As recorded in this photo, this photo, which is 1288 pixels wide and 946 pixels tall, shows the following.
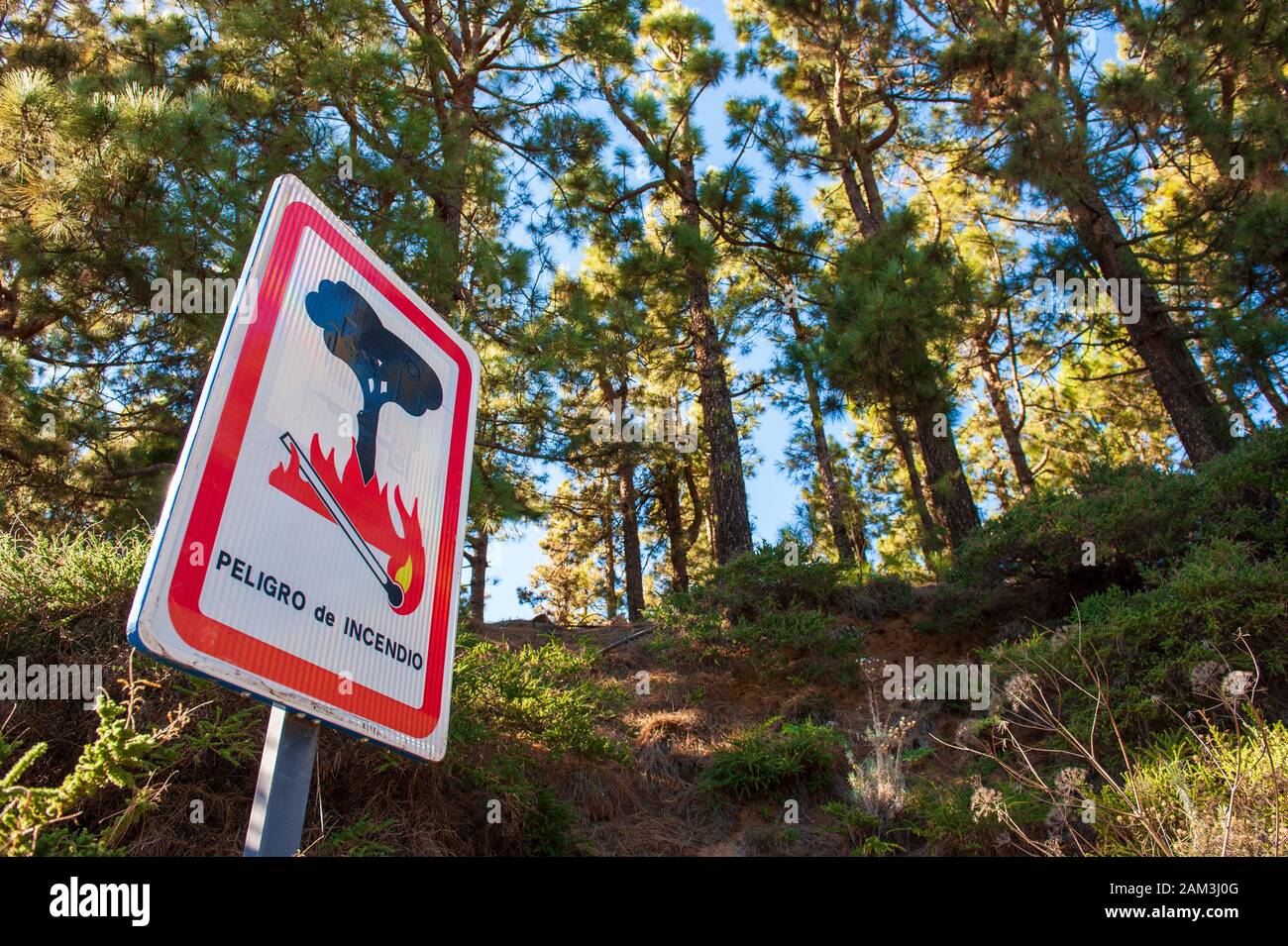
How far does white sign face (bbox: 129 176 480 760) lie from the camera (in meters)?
1.76

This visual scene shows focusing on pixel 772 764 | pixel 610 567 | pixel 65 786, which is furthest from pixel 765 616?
pixel 610 567

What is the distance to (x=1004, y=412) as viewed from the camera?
14.1m

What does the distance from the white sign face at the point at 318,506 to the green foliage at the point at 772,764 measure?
377 cm

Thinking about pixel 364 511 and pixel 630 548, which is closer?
pixel 364 511

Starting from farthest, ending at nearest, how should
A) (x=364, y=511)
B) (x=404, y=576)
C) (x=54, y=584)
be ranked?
(x=54, y=584), (x=404, y=576), (x=364, y=511)

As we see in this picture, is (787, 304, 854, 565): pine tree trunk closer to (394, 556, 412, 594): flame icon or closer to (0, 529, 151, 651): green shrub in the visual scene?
(0, 529, 151, 651): green shrub

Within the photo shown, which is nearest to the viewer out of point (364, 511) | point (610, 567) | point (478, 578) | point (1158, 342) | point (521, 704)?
point (364, 511)

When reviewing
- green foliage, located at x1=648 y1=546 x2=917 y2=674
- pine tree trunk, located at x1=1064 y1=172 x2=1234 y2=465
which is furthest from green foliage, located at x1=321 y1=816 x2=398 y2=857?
pine tree trunk, located at x1=1064 y1=172 x2=1234 y2=465

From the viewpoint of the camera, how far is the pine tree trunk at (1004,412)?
43.9ft

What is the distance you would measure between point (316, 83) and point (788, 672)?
638 cm

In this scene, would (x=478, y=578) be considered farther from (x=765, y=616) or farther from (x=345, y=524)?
(x=345, y=524)

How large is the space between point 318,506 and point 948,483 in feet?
29.3
